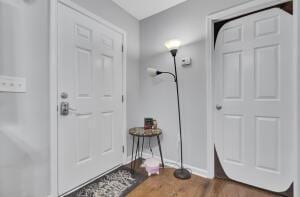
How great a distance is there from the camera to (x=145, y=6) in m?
2.34

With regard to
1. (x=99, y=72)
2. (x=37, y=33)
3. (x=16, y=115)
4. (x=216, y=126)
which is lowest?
(x=216, y=126)

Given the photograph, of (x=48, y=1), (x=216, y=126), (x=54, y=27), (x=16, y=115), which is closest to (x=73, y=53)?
(x=54, y=27)

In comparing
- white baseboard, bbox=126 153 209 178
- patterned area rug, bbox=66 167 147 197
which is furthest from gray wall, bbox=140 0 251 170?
patterned area rug, bbox=66 167 147 197

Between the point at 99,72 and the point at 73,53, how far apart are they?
15.0 inches

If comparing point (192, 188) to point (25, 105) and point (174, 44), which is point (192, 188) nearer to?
point (174, 44)

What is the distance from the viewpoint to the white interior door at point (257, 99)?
164 cm

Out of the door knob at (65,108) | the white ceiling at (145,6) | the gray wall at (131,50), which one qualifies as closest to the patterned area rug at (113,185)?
the gray wall at (131,50)

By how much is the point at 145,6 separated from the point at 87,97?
1.52m

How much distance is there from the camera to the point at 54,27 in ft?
5.16

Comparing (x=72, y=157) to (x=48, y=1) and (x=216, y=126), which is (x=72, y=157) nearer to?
(x=48, y=1)

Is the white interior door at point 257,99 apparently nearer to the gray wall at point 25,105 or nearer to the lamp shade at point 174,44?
the lamp shade at point 174,44

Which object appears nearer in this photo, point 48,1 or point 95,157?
point 48,1

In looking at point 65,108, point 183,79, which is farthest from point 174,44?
point 65,108

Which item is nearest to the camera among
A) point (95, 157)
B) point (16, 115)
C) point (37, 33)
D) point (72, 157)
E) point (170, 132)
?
point (16, 115)
